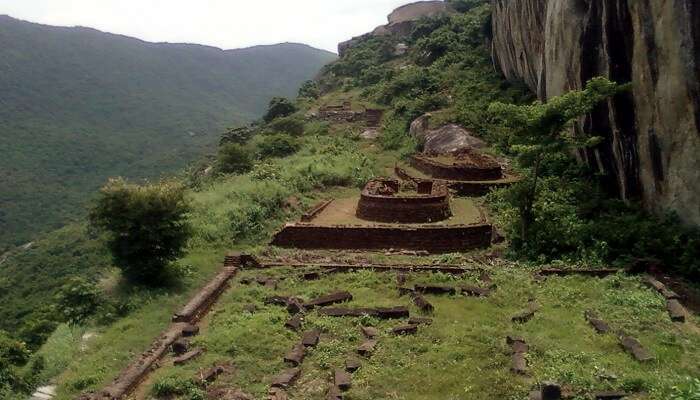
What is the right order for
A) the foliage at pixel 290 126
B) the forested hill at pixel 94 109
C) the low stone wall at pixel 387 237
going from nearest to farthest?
1. the low stone wall at pixel 387 237
2. the foliage at pixel 290 126
3. the forested hill at pixel 94 109

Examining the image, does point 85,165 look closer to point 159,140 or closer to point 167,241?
point 159,140

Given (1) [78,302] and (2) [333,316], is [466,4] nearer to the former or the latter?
(1) [78,302]

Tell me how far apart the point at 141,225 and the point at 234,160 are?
16.8 m

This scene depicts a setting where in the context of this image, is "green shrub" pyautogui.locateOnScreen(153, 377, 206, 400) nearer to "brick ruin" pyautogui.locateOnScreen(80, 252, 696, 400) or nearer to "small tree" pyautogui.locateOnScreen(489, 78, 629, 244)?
"brick ruin" pyautogui.locateOnScreen(80, 252, 696, 400)

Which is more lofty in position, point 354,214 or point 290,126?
point 290,126

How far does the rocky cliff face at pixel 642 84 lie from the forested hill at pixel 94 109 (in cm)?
3732

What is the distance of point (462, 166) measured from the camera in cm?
2352

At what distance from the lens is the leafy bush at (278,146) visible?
1290 inches

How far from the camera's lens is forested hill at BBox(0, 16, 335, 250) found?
49.7m

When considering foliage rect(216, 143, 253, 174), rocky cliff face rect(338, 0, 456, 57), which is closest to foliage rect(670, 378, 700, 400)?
foliage rect(216, 143, 253, 174)

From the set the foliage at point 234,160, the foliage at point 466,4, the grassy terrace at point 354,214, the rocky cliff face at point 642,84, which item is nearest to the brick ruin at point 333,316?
the rocky cliff face at point 642,84

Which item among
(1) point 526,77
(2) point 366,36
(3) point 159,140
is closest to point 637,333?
(1) point 526,77

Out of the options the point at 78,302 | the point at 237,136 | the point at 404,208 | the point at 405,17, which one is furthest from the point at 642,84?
the point at 405,17

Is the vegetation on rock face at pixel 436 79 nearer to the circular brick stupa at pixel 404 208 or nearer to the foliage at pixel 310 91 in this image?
the foliage at pixel 310 91
